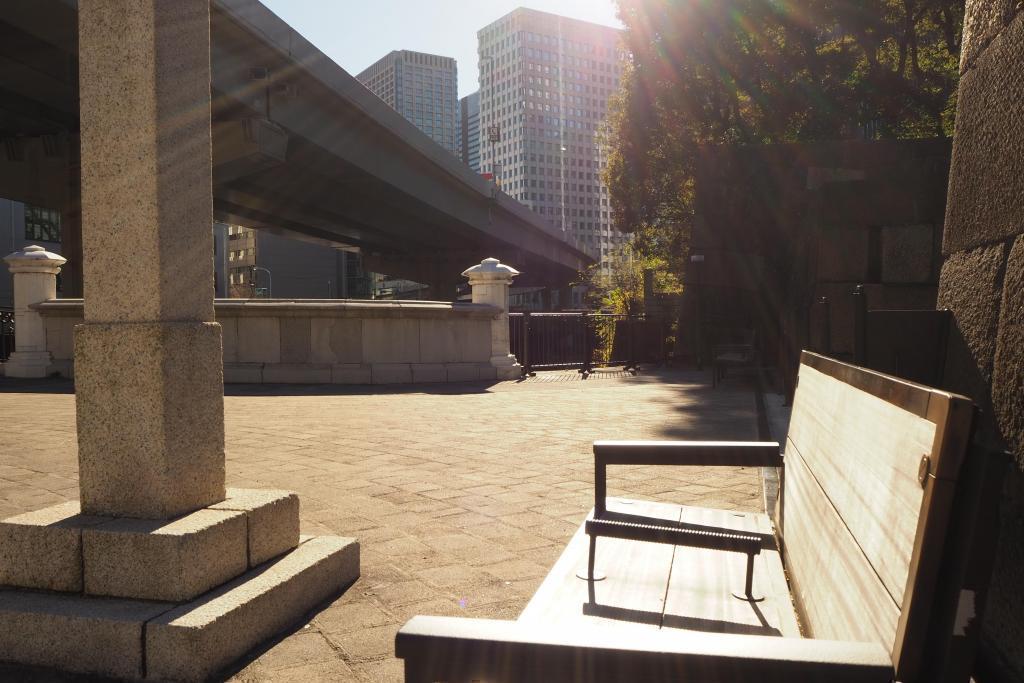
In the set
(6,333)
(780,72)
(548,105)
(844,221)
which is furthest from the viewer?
(548,105)

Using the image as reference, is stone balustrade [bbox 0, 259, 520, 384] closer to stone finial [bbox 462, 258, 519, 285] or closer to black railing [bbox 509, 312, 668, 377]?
stone finial [bbox 462, 258, 519, 285]

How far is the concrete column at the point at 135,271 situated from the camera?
2.73 metres

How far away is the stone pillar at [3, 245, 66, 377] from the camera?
568 inches

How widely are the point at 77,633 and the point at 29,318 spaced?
14110mm

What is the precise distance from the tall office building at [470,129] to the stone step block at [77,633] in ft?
606

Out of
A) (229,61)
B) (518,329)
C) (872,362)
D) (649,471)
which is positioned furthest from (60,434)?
(229,61)

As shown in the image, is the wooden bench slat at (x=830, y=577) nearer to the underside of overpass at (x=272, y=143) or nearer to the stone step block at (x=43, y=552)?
→ the stone step block at (x=43, y=552)

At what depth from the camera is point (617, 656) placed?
115 centimetres

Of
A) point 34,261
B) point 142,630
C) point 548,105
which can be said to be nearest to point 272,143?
point 34,261

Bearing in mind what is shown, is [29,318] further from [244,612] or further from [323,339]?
[244,612]

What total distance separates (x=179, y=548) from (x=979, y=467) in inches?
93.2

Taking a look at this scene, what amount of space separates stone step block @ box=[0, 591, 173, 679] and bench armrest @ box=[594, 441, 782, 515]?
1.55 m

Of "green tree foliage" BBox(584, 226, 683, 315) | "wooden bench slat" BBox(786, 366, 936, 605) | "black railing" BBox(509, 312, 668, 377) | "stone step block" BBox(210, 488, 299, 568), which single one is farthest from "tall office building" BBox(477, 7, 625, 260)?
"wooden bench slat" BBox(786, 366, 936, 605)

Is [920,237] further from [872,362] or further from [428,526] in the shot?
[428,526]
